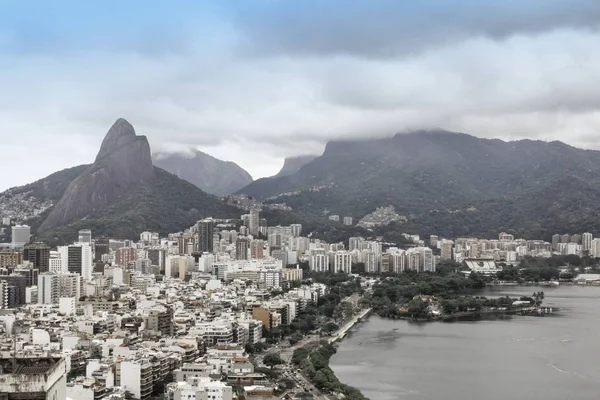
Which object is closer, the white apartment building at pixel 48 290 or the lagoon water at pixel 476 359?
the lagoon water at pixel 476 359

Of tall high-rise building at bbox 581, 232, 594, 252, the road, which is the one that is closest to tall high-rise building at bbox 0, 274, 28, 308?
the road

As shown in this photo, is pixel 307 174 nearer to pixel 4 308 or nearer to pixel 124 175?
pixel 124 175

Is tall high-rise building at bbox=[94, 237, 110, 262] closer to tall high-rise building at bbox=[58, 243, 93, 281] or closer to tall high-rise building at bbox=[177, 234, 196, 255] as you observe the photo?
tall high-rise building at bbox=[177, 234, 196, 255]

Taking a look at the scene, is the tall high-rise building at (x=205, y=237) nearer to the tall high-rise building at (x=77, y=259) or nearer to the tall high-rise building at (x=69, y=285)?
the tall high-rise building at (x=77, y=259)

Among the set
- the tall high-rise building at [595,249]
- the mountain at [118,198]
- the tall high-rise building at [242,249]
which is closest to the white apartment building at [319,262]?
the tall high-rise building at [242,249]

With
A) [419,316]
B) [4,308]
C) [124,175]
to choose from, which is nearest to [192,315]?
[4,308]

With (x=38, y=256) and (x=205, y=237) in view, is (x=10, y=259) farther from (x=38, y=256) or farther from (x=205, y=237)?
(x=205, y=237)
